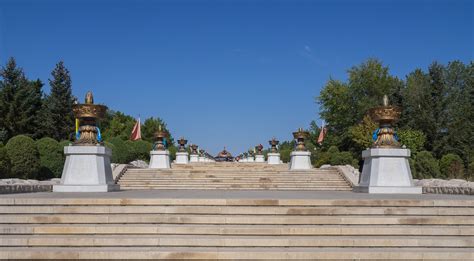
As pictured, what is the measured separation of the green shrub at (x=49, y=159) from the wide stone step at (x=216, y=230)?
845 inches

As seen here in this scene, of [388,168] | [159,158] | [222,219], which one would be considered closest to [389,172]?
[388,168]

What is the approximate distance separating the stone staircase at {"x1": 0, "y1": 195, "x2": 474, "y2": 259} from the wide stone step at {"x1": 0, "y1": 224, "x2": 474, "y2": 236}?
0.06 feet

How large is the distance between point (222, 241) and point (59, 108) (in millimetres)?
47705

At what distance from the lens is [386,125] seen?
46.9ft

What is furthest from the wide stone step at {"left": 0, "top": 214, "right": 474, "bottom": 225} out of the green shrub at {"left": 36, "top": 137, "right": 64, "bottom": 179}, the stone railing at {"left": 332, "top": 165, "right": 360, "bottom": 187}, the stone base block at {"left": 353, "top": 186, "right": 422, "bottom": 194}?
the green shrub at {"left": 36, "top": 137, "right": 64, "bottom": 179}

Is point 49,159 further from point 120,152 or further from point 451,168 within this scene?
point 451,168

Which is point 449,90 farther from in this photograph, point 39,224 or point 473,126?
point 39,224

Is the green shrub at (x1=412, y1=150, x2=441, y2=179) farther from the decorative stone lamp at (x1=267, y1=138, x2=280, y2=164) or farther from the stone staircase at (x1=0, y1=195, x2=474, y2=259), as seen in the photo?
the stone staircase at (x1=0, y1=195, x2=474, y2=259)

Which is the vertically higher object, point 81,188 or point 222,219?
point 81,188

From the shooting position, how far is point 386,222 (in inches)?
331

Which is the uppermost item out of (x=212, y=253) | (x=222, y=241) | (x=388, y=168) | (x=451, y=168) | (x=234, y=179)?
(x=388, y=168)

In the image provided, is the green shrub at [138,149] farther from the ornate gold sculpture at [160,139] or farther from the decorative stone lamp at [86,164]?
the decorative stone lamp at [86,164]

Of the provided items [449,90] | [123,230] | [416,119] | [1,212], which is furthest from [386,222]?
[449,90]

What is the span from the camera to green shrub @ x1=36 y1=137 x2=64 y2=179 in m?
28.2
